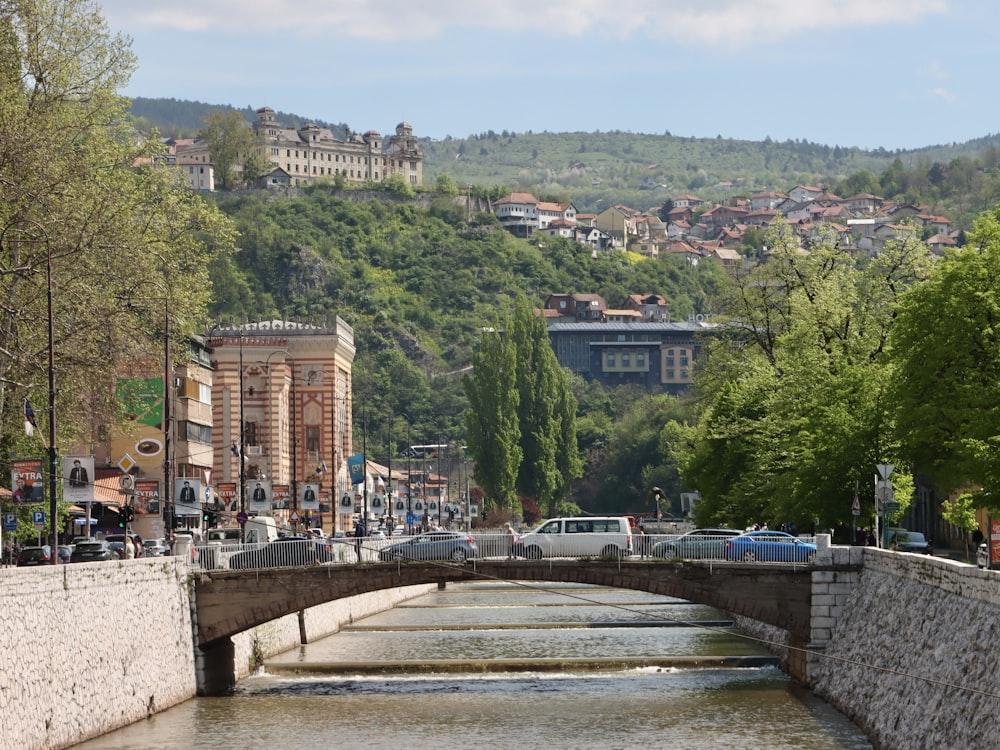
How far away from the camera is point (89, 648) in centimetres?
4406

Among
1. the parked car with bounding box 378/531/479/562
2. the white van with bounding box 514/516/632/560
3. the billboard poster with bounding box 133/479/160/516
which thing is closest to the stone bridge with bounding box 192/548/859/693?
the parked car with bounding box 378/531/479/562

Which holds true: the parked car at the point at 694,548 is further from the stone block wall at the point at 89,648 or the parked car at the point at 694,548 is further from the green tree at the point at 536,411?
the green tree at the point at 536,411

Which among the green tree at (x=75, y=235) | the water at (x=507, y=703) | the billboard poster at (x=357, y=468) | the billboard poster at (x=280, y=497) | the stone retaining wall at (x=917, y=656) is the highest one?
the green tree at (x=75, y=235)

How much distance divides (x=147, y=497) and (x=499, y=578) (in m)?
29.3

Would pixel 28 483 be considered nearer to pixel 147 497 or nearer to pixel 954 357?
pixel 954 357

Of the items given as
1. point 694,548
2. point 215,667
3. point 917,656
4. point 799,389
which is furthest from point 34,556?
point 799,389

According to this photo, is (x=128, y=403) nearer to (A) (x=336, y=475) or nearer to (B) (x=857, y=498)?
(B) (x=857, y=498)

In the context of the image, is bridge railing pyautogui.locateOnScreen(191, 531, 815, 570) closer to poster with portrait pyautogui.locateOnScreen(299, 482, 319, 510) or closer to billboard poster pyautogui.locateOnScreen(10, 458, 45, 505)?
billboard poster pyautogui.locateOnScreen(10, 458, 45, 505)

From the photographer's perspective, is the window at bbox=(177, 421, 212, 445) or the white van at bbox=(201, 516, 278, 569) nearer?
the white van at bbox=(201, 516, 278, 569)

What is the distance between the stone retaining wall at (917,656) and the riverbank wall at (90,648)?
1810 centimetres

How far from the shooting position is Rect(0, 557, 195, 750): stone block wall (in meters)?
38.9

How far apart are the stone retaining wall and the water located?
1157mm

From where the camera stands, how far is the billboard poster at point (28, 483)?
48906 millimetres

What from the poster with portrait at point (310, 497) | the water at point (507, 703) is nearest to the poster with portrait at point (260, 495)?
the water at point (507, 703)
